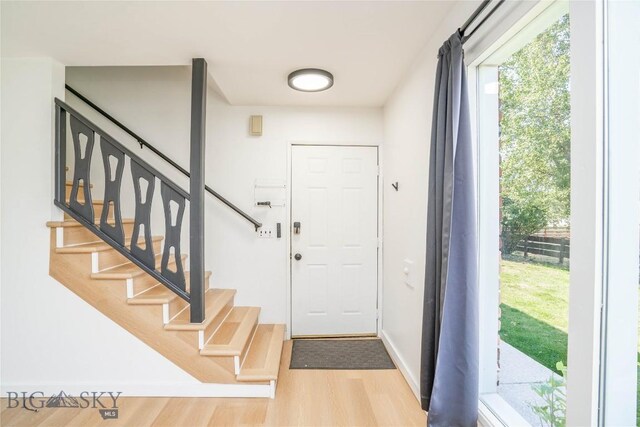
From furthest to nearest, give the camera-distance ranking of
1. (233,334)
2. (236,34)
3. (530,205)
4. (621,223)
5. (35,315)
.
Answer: (233,334), (35,315), (236,34), (530,205), (621,223)

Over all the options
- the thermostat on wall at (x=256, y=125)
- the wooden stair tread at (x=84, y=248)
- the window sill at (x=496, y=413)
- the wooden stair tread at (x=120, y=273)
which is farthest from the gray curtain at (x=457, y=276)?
the wooden stair tread at (x=84, y=248)

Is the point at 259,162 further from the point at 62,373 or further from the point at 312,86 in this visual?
the point at 62,373

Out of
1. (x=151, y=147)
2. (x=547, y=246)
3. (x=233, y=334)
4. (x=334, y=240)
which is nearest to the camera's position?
(x=547, y=246)

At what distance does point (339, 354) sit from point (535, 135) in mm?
2311

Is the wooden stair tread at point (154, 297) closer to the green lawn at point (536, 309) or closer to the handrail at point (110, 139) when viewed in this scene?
the handrail at point (110, 139)

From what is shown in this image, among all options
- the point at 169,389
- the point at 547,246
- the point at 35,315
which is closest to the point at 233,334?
the point at 169,389

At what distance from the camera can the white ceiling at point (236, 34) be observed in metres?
1.59

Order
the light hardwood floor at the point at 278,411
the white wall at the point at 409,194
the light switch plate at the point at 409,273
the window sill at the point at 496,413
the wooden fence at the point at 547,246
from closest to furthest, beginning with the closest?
1. the wooden fence at the point at 547,246
2. the window sill at the point at 496,413
3. the light hardwood floor at the point at 278,411
4. the white wall at the point at 409,194
5. the light switch plate at the point at 409,273

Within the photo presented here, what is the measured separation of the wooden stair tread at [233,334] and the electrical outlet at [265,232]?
0.75 m

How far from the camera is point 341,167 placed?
306cm

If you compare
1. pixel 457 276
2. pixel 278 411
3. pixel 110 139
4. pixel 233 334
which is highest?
pixel 110 139

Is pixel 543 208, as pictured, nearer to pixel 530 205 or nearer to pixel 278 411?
pixel 530 205

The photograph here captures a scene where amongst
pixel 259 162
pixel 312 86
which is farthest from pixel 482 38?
pixel 259 162

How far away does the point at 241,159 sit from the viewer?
298 centimetres
